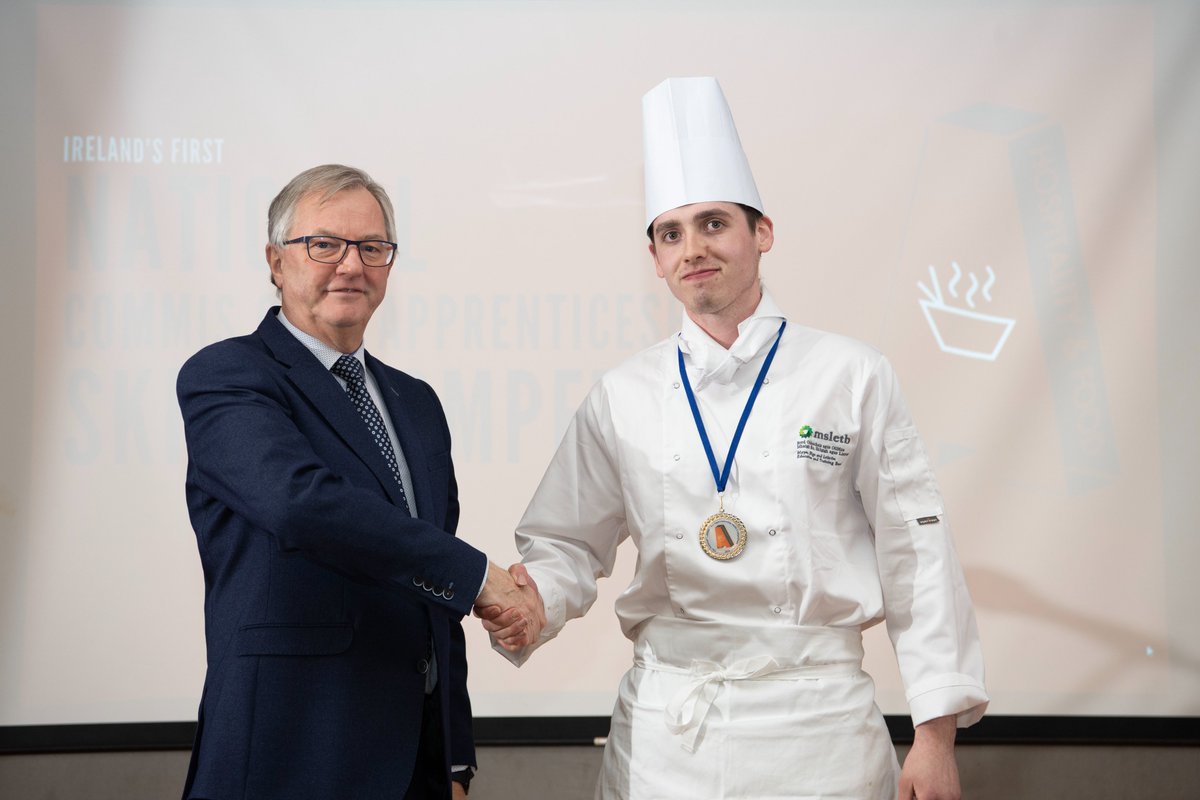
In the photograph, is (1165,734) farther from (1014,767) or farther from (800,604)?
(800,604)

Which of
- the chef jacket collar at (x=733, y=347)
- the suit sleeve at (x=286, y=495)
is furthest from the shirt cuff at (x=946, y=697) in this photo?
the suit sleeve at (x=286, y=495)

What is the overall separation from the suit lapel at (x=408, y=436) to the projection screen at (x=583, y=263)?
978 millimetres

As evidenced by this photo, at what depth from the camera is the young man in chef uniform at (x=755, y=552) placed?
165 cm

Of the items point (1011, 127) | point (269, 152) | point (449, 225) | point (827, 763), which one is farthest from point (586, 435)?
point (1011, 127)

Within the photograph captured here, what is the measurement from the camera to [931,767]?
1.61 m

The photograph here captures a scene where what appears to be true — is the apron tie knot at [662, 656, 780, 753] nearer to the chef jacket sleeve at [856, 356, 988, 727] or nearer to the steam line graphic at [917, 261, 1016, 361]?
the chef jacket sleeve at [856, 356, 988, 727]

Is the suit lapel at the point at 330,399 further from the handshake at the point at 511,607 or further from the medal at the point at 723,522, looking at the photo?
the medal at the point at 723,522

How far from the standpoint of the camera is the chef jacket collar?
5.90 ft

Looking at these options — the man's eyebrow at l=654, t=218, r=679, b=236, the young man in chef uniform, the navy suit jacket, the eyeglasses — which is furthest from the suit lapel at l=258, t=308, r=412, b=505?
the man's eyebrow at l=654, t=218, r=679, b=236

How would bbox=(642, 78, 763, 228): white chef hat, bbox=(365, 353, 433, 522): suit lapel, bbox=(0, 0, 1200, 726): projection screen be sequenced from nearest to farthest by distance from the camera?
1. bbox=(365, 353, 433, 522): suit lapel
2. bbox=(642, 78, 763, 228): white chef hat
3. bbox=(0, 0, 1200, 726): projection screen

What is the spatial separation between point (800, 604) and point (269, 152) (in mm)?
1864

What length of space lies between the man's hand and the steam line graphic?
1.36 metres

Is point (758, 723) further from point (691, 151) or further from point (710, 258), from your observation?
point (691, 151)

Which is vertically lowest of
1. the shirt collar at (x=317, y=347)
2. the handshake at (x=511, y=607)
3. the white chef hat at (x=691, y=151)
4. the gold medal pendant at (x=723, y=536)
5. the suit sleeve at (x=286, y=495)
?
the handshake at (x=511, y=607)
